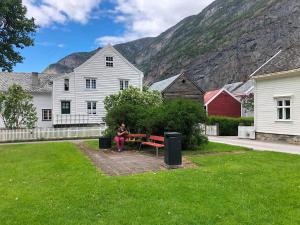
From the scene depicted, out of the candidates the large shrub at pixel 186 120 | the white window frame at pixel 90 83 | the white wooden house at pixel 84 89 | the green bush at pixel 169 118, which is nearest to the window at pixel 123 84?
the white wooden house at pixel 84 89

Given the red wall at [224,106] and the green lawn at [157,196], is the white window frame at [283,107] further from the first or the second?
the red wall at [224,106]

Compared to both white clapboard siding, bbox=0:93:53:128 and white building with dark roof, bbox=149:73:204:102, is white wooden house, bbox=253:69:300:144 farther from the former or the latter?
white clapboard siding, bbox=0:93:53:128

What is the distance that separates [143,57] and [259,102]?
165 meters

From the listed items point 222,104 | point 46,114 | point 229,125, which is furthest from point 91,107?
point 222,104

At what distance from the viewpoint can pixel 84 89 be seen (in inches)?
1539

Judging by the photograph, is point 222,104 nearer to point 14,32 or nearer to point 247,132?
point 247,132

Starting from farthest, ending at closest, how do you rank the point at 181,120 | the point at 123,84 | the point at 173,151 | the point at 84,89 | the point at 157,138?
the point at 123,84 → the point at 84,89 → the point at 181,120 → the point at 157,138 → the point at 173,151

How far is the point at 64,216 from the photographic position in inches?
260

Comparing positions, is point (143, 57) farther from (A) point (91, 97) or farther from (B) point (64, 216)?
(B) point (64, 216)

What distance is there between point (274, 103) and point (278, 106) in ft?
1.40

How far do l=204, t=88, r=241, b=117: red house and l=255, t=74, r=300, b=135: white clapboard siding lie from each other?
23.2 metres

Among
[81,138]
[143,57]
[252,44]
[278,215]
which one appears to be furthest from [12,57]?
[143,57]

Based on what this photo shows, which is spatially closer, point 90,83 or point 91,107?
point 90,83

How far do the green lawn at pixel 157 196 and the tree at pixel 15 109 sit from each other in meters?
16.8
